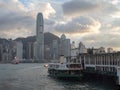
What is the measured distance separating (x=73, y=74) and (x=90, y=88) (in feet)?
64.4

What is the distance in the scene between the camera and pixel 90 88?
8438 centimetres

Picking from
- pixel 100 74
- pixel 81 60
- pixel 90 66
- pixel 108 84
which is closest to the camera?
pixel 108 84

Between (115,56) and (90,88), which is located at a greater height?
(115,56)

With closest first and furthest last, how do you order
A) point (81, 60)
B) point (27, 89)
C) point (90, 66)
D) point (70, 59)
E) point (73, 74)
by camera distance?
point (27, 89) < point (73, 74) < point (90, 66) < point (81, 60) < point (70, 59)

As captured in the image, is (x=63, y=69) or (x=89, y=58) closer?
(x=63, y=69)

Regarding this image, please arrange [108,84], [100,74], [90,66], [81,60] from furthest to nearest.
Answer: [81,60], [90,66], [100,74], [108,84]

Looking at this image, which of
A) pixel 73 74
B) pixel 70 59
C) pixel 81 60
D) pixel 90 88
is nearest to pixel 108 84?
pixel 90 88

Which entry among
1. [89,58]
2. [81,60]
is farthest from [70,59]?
[89,58]

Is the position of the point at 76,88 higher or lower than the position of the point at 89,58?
lower

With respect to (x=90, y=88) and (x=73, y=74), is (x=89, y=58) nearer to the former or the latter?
(x=73, y=74)

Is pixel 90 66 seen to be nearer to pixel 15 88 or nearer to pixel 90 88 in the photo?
pixel 90 88

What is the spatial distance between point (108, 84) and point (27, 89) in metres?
22.2

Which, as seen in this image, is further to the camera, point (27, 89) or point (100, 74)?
point (100, 74)

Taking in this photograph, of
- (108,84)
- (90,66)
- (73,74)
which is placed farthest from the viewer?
(90,66)
